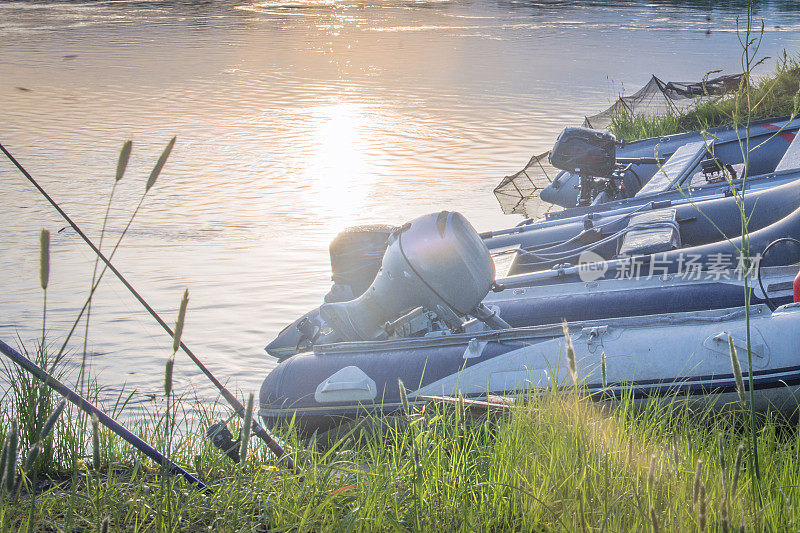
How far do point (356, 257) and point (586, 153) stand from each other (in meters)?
2.73

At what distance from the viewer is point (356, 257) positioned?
4.39m

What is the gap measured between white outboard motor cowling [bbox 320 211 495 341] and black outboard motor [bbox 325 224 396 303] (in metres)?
0.56

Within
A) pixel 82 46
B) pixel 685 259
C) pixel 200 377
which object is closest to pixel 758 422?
pixel 685 259

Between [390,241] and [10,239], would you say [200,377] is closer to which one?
[390,241]

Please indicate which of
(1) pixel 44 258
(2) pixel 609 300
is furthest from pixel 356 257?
(1) pixel 44 258

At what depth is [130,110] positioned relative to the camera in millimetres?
14188

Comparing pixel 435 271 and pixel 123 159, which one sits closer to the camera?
pixel 123 159

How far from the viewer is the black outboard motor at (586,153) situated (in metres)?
6.37

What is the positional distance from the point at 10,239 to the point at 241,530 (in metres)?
6.61

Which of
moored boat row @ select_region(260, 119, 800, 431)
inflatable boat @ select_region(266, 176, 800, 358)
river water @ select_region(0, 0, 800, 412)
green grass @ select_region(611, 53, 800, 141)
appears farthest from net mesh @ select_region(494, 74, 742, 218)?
moored boat row @ select_region(260, 119, 800, 431)

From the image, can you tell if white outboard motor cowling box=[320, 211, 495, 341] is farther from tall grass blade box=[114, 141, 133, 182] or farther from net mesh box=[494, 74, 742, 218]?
net mesh box=[494, 74, 742, 218]

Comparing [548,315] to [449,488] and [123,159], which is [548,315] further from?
[123,159]

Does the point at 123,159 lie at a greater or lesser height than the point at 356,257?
greater

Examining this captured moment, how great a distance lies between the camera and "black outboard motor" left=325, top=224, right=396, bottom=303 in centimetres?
438
